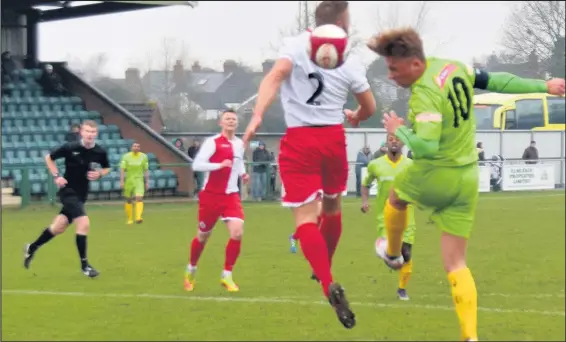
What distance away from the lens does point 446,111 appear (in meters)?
7.36

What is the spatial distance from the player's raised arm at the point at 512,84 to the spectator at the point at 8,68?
3031 cm

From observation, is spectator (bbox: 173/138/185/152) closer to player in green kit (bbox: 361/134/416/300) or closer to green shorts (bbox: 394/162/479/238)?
player in green kit (bbox: 361/134/416/300)

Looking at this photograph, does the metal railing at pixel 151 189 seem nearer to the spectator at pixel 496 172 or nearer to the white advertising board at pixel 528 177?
the spectator at pixel 496 172

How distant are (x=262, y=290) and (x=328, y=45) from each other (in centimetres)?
793

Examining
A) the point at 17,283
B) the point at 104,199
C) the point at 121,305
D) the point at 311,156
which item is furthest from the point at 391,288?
the point at 104,199

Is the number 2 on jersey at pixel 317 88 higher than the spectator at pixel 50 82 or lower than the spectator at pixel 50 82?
lower

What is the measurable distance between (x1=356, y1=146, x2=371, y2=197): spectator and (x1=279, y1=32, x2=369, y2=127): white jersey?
26.6m

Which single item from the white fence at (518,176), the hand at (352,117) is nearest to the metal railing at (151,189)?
the white fence at (518,176)

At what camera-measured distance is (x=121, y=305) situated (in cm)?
1390

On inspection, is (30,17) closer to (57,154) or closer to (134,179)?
(134,179)

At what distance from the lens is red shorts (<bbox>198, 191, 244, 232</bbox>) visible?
558 inches

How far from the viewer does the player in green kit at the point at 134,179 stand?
26.8 m

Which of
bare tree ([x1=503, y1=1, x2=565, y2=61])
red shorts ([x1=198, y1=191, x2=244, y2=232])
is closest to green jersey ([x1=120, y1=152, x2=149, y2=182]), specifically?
red shorts ([x1=198, y1=191, x2=244, y2=232])

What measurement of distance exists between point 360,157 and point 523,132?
18.1ft
